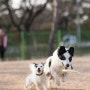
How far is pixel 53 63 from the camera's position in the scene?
9.56 meters

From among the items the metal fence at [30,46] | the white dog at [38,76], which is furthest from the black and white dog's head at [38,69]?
the metal fence at [30,46]

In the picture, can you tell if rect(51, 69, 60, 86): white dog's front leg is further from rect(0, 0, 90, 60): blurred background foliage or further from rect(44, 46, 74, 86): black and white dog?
rect(0, 0, 90, 60): blurred background foliage

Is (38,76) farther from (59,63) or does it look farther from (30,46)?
(30,46)

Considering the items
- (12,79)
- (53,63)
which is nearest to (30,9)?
(12,79)

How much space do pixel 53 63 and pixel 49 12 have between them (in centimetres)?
3890

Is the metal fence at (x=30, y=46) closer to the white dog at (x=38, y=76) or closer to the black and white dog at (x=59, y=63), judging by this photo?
the black and white dog at (x=59, y=63)

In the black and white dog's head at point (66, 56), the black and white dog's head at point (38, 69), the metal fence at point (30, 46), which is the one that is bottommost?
the metal fence at point (30, 46)

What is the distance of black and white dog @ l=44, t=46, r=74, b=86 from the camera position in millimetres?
9070

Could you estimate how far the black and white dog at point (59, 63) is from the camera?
9070 millimetres

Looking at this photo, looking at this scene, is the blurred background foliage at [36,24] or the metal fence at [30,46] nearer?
the metal fence at [30,46]

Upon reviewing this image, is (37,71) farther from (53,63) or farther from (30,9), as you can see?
(30,9)

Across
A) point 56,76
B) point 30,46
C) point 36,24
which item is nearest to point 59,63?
point 56,76

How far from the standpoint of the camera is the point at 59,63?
9383 mm

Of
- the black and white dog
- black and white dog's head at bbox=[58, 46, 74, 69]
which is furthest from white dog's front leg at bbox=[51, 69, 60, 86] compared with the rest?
black and white dog's head at bbox=[58, 46, 74, 69]
